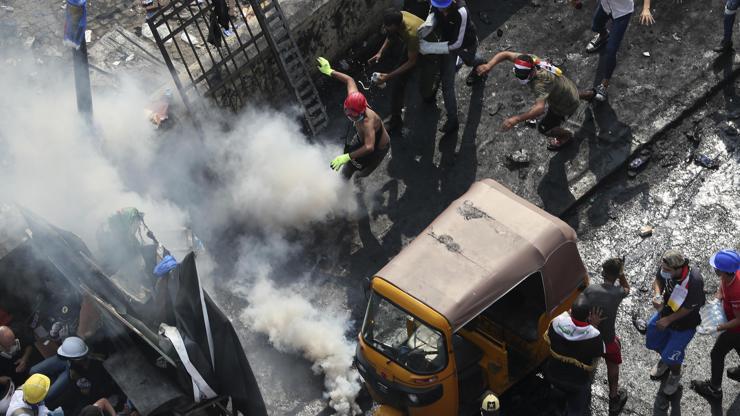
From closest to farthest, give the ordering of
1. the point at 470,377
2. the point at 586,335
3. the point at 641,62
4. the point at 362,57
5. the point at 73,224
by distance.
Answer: the point at 586,335 → the point at 470,377 → the point at 73,224 → the point at 641,62 → the point at 362,57

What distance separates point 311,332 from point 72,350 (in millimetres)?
2107

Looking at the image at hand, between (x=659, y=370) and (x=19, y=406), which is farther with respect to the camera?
(x=659, y=370)

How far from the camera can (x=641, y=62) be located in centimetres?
954

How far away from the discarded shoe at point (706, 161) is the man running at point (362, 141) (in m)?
3.38

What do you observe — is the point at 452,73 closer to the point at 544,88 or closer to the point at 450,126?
the point at 450,126

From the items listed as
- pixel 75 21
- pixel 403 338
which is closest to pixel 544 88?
pixel 403 338

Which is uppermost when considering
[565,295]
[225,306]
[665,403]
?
[565,295]

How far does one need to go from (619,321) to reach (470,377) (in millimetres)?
1762

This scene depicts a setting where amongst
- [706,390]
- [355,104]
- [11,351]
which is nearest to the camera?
[706,390]

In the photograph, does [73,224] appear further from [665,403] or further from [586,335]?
[665,403]

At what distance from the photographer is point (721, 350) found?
6.50m

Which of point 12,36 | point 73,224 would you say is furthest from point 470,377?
point 12,36

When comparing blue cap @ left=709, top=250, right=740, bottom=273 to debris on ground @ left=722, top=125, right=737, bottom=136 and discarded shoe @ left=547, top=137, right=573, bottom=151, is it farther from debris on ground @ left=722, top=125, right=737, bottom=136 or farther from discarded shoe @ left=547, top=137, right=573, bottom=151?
debris on ground @ left=722, top=125, right=737, bottom=136

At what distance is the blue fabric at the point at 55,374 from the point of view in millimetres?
6821
